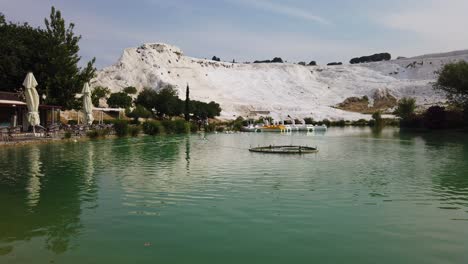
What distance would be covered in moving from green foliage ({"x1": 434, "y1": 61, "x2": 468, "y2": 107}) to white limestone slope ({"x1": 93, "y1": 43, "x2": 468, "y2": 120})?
124 feet

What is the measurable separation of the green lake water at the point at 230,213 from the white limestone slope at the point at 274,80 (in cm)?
6994

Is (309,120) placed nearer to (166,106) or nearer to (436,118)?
(436,118)

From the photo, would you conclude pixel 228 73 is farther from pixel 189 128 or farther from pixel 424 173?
pixel 424 173

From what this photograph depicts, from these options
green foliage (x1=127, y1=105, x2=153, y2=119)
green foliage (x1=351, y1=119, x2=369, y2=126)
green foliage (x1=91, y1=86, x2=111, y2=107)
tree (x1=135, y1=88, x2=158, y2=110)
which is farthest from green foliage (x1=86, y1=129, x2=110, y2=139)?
green foliage (x1=351, y1=119, x2=369, y2=126)

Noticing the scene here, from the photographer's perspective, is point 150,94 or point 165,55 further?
point 165,55

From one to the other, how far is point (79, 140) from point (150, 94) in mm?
39242

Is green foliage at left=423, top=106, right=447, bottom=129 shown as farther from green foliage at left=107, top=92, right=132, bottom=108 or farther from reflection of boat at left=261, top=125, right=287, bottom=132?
green foliage at left=107, top=92, right=132, bottom=108

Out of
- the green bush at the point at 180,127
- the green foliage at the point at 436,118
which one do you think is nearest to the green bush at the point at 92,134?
the green bush at the point at 180,127

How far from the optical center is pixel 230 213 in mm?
10906

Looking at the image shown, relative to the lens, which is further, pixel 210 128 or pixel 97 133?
pixel 210 128

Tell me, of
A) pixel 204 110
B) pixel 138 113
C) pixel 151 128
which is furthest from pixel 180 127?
pixel 204 110

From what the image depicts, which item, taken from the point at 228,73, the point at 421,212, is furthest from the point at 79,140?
the point at 228,73

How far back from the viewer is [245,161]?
2219cm

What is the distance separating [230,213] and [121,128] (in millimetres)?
30553
